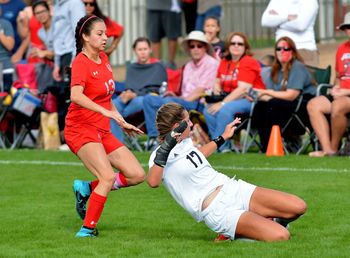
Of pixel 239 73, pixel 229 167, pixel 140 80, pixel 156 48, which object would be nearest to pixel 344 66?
pixel 239 73

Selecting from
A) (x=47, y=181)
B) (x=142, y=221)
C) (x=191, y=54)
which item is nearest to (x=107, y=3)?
(x=191, y=54)

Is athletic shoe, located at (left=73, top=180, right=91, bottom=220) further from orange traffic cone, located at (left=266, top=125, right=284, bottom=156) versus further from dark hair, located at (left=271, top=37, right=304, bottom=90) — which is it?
dark hair, located at (left=271, top=37, right=304, bottom=90)

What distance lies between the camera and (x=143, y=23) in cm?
2633

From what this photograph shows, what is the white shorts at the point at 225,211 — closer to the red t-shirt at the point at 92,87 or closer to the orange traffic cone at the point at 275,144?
the red t-shirt at the point at 92,87

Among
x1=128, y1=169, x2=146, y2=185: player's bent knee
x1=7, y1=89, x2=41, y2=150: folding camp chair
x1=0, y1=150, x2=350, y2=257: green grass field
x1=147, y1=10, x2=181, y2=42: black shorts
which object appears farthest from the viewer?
x1=147, y1=10, x2=181, y2=42: black shorts

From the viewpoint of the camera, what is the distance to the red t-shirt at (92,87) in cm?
1066

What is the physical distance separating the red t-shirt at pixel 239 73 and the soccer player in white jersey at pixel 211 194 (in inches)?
266

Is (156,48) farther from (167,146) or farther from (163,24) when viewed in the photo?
(167,146)

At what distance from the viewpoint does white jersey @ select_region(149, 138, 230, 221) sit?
33.0 feet

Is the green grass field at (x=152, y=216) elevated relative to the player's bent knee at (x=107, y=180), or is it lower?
lower

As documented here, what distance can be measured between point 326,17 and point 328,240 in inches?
660

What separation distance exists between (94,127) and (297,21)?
7.67 meters

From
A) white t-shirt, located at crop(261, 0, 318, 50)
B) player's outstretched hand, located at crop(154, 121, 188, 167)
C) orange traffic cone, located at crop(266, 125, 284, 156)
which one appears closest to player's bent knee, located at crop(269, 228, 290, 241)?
player's outstretched hand, located at crop(154, 121, 188, 167)

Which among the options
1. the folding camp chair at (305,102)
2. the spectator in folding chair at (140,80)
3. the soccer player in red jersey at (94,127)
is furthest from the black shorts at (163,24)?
the soccer player in red jersey at (94,127)
